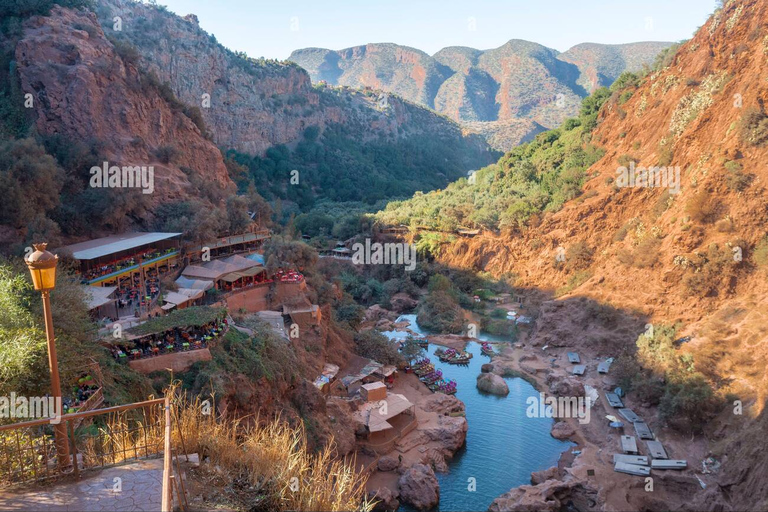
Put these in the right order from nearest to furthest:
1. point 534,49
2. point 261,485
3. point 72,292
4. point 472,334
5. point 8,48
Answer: point 261,485, point 72,292, point 8,48, point 472,334, point 534,49

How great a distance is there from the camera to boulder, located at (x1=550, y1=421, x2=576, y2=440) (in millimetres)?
22594

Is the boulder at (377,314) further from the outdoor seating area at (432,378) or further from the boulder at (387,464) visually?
the boulder at (387,464)

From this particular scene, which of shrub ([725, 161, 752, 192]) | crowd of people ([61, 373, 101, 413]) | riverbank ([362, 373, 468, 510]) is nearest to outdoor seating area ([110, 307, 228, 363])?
crowd of people ([61, 373, 101, 413])

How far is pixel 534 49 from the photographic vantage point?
18925cm

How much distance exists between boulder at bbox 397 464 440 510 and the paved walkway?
13177 millimetres

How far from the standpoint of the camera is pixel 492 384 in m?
27.4

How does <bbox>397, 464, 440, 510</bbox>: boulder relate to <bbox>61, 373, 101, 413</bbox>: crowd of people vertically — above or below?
below

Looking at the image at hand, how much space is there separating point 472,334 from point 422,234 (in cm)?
1816

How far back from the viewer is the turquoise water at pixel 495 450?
19156mm

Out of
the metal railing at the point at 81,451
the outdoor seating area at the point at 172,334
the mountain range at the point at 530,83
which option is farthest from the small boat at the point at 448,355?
the mountain range at the point at 530,83

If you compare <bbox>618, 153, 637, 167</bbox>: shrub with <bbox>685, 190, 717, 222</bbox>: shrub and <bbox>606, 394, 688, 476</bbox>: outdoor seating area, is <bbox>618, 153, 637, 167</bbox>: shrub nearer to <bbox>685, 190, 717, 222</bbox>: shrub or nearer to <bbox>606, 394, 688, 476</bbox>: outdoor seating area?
<bbox>685, 190, 717, 222</bbox>: shrub

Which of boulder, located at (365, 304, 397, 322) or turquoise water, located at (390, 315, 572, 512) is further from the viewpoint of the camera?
boulder, located at (365, 304, 397, 322)

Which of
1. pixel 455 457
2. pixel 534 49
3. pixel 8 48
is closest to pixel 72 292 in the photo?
pixel 455 457

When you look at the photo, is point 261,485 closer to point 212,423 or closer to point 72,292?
point 212,423
